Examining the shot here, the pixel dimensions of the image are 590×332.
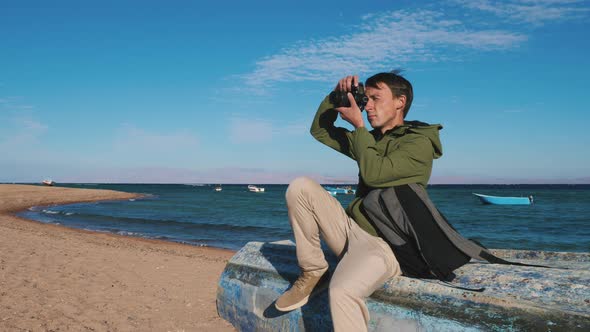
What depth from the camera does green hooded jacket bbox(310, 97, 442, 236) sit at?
9.12 feet

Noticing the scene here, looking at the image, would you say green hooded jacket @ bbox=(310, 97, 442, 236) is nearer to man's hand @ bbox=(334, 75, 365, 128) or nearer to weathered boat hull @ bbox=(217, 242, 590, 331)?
man's hand @ bbox=(334, 75, 365, 128)

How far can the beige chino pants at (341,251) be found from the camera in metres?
2.57

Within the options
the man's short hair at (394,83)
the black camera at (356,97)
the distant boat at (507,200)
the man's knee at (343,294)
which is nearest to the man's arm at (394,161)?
the black camera at (356,97)

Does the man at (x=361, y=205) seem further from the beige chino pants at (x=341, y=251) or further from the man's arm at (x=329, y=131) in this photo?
the man's arm at (x=329, y=131)

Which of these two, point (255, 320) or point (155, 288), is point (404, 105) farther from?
point (155, 288)

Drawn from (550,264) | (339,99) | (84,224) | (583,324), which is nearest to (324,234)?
(339,99)

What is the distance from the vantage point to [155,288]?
5930mm

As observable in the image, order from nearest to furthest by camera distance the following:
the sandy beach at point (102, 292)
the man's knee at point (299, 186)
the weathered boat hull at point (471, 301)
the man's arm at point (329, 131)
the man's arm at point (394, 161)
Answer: the weathered boat hull at point (471, 301) < the man's arm at point (394, 161) < the man's knee at point (299, 186) < the man's arm at point (329, 131) < the sandy beach at point (102, 292)

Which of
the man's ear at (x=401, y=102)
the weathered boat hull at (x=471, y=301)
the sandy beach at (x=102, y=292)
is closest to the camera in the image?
the weathered boat hull at (x=471, y=301)

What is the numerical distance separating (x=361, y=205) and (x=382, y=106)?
747mm

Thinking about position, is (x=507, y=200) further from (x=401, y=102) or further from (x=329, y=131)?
(x=401, y=102)

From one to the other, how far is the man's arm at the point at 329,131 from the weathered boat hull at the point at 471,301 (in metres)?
0.92

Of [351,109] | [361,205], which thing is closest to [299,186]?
[361,205]

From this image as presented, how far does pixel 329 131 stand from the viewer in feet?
12.1
